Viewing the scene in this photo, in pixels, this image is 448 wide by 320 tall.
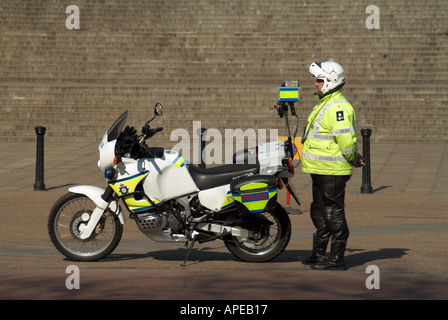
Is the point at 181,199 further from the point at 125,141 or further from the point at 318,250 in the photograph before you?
the point at 318,250

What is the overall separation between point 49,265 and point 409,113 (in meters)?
12.4

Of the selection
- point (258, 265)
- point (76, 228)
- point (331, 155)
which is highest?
point (331, 155)

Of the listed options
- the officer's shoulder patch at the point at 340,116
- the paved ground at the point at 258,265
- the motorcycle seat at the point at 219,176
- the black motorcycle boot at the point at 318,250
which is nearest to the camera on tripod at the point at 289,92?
the officer's shoulder patch at the point at 340,116

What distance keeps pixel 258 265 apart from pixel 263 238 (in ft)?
0.78

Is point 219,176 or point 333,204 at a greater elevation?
point 219,176

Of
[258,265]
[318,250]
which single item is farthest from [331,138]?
[258,265]

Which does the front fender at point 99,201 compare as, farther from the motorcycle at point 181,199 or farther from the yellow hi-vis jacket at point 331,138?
the yellow hi-vis jacket at point 331,138

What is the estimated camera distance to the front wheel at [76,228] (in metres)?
7.86

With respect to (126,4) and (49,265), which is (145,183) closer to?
(49,265)

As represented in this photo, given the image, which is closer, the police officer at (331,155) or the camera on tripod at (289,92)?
the police officer at (331,155)

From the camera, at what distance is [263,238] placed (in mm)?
7773

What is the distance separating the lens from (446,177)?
43.9 ft

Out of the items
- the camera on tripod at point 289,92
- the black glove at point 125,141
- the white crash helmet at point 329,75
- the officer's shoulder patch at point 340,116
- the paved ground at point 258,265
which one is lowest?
the paved ground at point 258,265

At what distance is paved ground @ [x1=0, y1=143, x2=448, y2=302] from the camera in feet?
20.9
